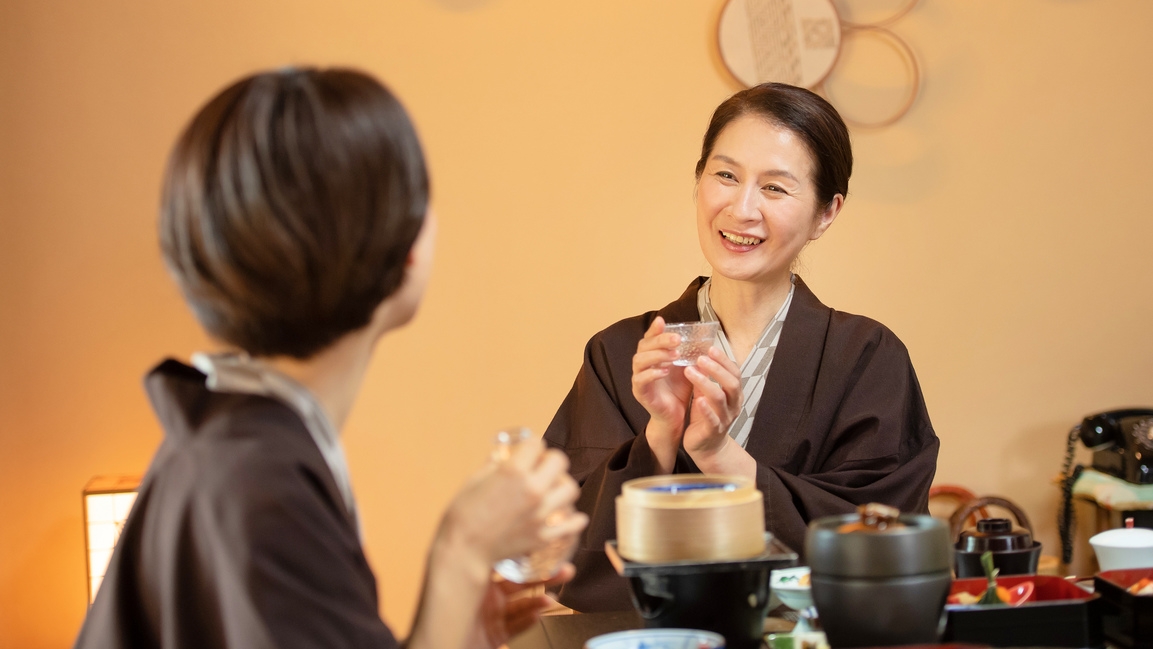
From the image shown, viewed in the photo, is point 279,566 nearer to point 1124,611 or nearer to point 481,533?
point 481,533

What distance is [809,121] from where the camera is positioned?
217 cm

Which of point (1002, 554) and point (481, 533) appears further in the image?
point (1002, 554)

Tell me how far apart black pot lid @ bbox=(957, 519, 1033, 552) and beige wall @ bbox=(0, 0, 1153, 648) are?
2133 millimetres

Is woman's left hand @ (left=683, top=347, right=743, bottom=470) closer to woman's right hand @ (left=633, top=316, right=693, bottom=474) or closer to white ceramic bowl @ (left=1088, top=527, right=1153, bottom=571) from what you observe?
woman's right hand @ (left=633, top=316, right=693, bottom=474)

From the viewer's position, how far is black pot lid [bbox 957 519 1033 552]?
4.69ft

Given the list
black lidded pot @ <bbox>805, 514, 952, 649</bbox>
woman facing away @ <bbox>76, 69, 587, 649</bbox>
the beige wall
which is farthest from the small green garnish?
the beige wall

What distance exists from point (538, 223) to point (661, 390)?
5.80 feet

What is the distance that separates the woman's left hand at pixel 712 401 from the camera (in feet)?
5.69

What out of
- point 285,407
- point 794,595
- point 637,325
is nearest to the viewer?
point 285,407

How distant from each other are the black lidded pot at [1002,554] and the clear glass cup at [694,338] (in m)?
0.51

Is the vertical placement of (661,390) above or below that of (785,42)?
below

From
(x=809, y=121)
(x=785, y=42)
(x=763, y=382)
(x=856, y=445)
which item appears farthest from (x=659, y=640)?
(x=785, y=42)

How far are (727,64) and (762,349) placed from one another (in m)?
1.66

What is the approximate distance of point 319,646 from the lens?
0.85m
